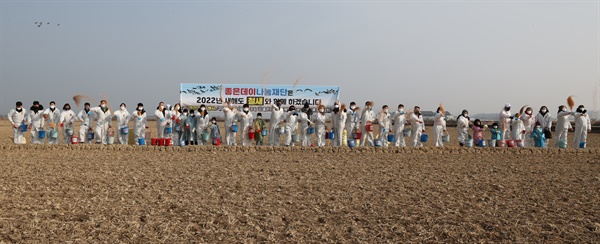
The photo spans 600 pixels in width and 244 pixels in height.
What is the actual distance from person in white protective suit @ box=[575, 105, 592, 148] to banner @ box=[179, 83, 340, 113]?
793 cm

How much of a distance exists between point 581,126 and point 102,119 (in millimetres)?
15585

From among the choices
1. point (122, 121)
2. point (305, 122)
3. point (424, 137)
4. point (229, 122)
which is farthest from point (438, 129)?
point (122, 121)

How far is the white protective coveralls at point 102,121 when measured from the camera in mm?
18875

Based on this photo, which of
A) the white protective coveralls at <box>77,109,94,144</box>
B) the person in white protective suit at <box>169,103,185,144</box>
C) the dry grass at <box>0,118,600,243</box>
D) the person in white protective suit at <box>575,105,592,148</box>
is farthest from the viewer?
the person in white protective suit at <box>169,103,185,144</box>

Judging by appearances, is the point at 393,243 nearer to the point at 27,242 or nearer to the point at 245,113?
the point at 27,242

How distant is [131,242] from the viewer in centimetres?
650

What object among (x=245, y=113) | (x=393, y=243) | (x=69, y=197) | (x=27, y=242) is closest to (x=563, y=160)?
(x=245, y=113)

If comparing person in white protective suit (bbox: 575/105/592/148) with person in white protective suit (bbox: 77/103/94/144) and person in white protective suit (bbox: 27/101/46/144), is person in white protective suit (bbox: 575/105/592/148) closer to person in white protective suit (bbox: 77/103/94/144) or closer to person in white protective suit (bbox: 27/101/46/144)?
person in white protective suit (bbox: 77/103/94/144)

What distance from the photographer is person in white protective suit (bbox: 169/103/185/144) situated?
19406 mm

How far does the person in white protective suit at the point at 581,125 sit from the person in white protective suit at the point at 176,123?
12960mm

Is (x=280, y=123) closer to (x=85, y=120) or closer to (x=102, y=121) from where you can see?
(x=102, y=121)

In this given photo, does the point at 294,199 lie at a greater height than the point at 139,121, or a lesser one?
lesser

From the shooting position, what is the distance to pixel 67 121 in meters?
19.0

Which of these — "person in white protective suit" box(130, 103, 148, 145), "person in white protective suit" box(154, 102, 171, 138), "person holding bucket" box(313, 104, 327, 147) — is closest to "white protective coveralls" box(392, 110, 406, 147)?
"person holding bucket" box(313, 104, 327, 147)
